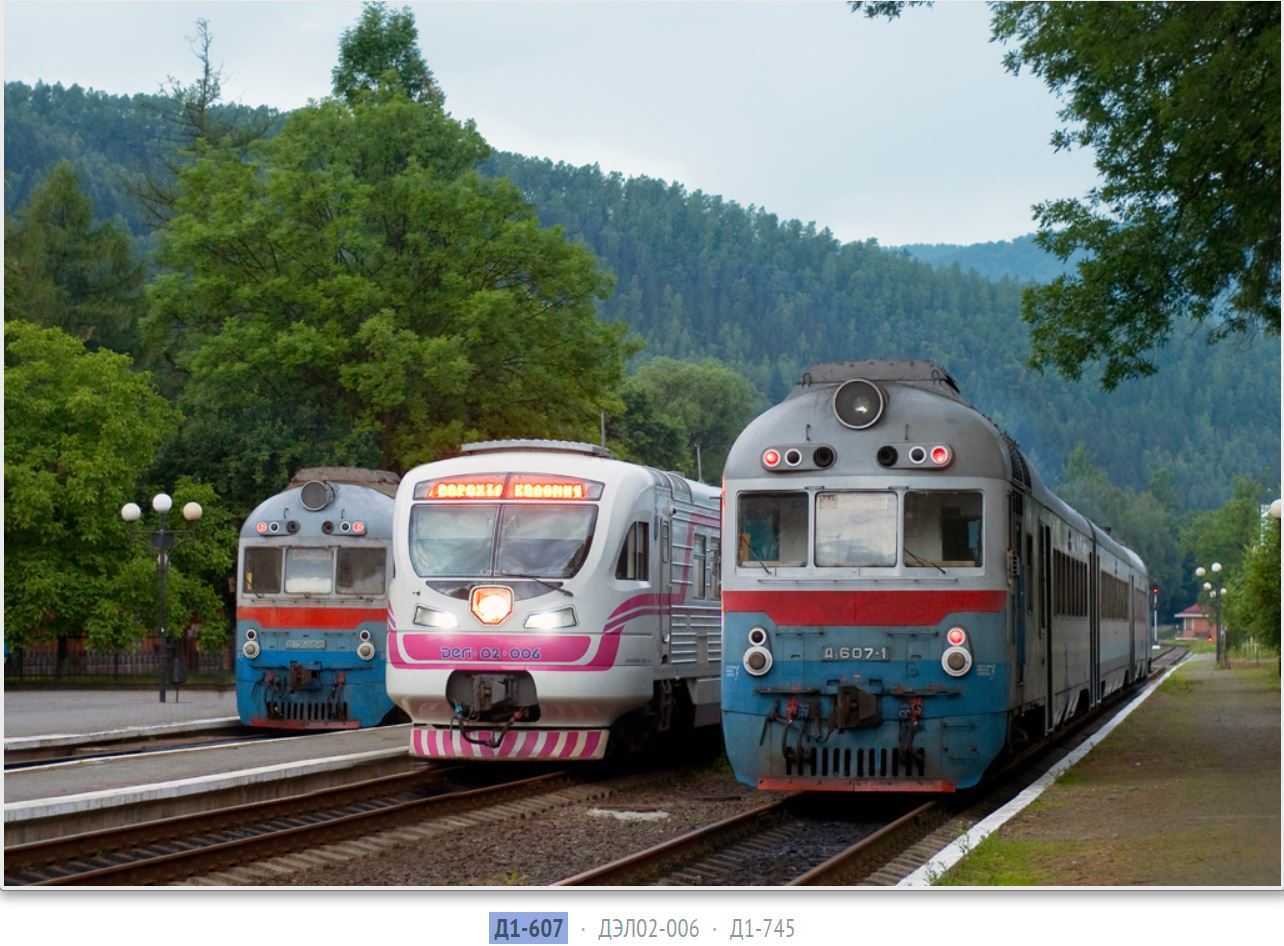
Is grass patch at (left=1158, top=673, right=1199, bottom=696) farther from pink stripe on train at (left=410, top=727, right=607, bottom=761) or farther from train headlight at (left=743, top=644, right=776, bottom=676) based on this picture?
train headlight at (left=743, top=644, right=776, bottom=676)

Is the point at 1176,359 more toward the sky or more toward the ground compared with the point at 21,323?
more toward the ground

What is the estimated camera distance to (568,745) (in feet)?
55.1

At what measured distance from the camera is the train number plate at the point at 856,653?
13945 mm

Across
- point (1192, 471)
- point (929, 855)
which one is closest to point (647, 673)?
point (929, 855)

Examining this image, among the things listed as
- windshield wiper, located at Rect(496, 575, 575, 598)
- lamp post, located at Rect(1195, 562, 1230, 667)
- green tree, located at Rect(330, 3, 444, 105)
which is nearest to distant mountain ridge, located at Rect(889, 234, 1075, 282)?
windshield wiper, located at Rect(496, 575, 575, 598)

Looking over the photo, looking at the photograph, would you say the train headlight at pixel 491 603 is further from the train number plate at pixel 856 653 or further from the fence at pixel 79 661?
the fence at pixel 79 661

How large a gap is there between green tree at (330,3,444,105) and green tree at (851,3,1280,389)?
504cm

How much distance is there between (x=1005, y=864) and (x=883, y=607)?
3.44 m

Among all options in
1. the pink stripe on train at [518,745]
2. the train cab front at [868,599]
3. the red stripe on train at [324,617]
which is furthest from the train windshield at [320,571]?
the train cab front at [868,599]

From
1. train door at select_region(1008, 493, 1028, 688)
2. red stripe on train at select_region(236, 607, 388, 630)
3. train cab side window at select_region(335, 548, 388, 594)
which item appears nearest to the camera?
train door at select_region(1008, 493, 1028, 688)

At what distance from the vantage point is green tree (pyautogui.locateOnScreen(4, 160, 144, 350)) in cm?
3788

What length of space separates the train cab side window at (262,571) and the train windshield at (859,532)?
10.8 meters

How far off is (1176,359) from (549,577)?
641cm

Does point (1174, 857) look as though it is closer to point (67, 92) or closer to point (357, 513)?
point (67, 92)
